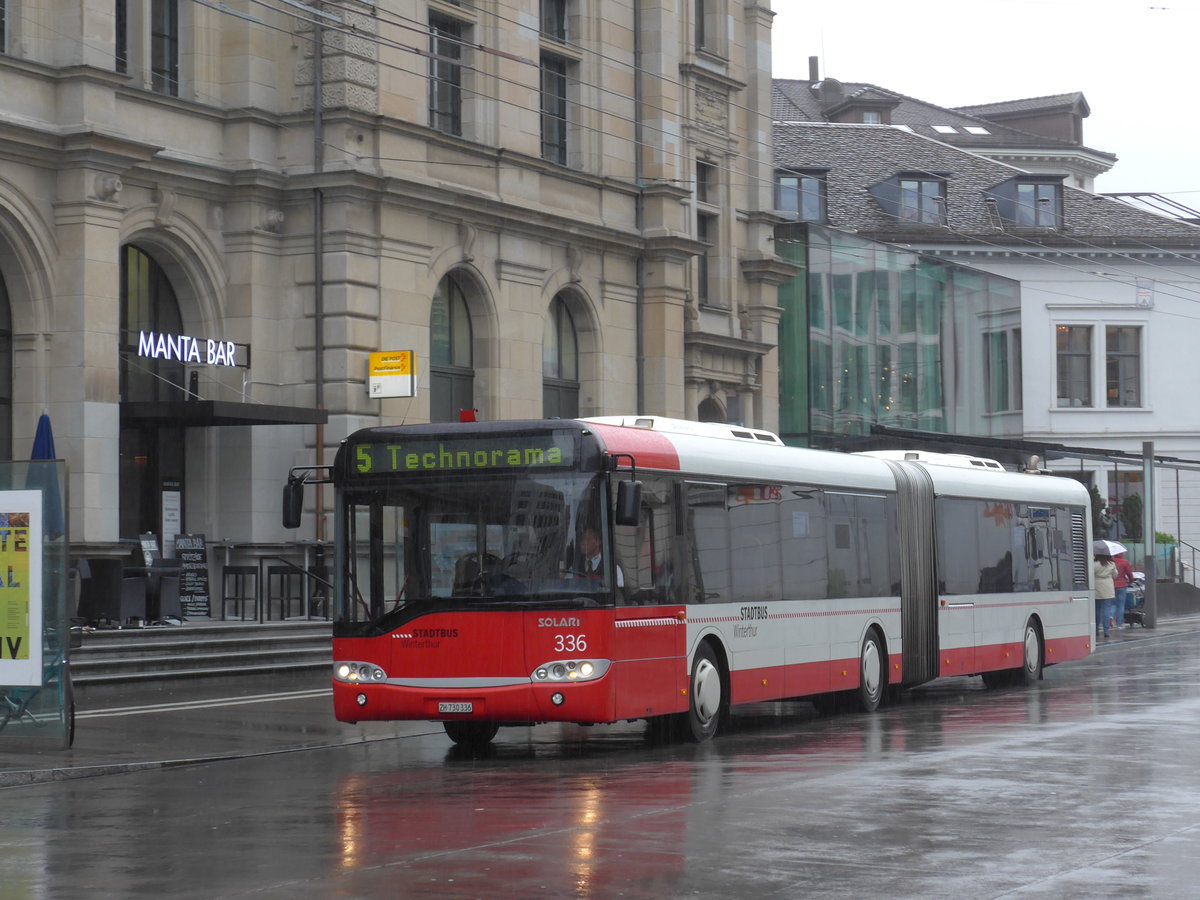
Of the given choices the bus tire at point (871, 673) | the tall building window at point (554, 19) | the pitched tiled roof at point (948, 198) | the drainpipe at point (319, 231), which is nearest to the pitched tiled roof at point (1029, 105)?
the pitched tiled roof at point (948, 198)

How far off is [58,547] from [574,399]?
872 inches

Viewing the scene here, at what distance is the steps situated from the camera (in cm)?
2294

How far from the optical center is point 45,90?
26.6m

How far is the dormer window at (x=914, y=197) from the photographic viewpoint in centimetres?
6631

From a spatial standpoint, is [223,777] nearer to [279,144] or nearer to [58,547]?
[58,547]

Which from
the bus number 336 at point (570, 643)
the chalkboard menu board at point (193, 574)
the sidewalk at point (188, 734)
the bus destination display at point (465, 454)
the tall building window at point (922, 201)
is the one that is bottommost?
the sidewalk at point (188, 734)

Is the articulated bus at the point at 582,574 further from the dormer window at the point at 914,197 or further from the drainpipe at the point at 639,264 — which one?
the dormer window at the point at 914,197

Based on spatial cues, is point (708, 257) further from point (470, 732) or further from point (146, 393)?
point (470, 732)

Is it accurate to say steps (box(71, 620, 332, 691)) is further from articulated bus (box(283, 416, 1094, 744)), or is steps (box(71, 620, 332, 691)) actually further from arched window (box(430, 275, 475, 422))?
arched window (box(430, 275, 475, 422))

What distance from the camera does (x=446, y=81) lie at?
33812mm

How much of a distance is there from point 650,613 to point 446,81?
19.0 m

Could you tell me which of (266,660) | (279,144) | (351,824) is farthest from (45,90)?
(351,824)

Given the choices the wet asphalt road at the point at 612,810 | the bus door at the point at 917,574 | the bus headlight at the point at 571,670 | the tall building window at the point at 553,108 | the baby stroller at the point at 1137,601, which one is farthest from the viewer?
the baby stroller at the point at 1137,601

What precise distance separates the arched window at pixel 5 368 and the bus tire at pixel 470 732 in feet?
39.0
